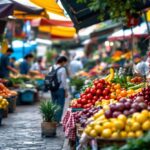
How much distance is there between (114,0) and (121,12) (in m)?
0.62

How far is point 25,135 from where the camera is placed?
13336 millimetres

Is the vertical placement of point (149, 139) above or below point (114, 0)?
below

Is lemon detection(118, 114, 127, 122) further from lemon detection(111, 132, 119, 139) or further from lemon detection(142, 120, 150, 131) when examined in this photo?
lemon detection(142, 120, 150, 131)

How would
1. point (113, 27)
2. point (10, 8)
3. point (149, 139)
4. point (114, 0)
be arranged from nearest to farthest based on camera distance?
point (149, 139) < point (114, 0) < point (10, 8) < point (113, 27)

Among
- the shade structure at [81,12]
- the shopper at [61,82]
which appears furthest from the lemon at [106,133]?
the shopper at [61,82]

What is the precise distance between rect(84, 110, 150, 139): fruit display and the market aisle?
360 cm

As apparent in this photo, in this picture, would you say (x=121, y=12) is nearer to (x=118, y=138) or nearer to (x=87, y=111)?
(x=87, y=111)

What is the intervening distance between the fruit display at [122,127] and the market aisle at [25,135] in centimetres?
360

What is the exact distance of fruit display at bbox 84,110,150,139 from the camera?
7.65 metres

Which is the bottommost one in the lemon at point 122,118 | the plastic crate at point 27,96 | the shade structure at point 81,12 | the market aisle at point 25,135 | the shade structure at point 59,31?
the market aisle at point 25,135

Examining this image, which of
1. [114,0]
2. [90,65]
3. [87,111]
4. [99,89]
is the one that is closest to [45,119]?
[99,89]

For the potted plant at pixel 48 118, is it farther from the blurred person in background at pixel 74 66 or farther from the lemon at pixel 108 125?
the blurred person in background at pixel 74 66

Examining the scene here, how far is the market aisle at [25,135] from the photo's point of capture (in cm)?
1175

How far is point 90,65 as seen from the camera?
37.5 m
